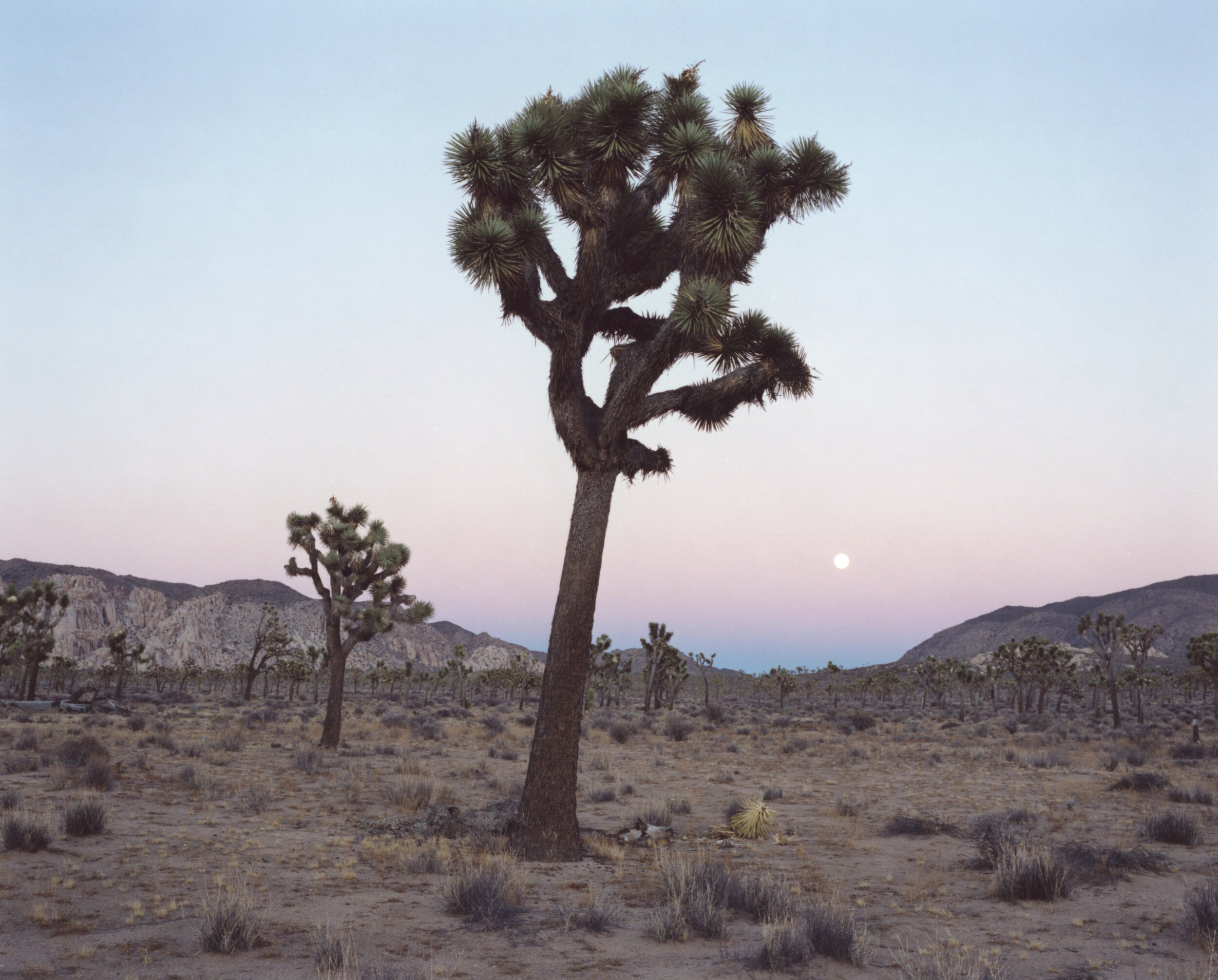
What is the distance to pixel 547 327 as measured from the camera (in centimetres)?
1112

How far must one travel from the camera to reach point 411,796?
14.2 meters

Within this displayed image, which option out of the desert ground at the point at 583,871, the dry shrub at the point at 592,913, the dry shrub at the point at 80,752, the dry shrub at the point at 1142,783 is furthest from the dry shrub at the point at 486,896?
the dry shrub at the point at 1142,783

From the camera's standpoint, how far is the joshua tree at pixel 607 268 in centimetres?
1048

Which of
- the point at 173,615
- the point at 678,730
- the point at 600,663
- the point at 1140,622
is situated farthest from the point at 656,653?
the point at 1140,622

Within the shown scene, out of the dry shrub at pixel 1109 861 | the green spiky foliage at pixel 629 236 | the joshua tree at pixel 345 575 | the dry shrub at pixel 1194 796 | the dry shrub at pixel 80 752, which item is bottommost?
the dry shrub at pixel 80 752

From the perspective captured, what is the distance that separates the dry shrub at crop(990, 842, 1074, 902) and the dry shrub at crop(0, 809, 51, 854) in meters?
11.4

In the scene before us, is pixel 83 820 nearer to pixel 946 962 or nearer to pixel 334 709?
pixel 946 962

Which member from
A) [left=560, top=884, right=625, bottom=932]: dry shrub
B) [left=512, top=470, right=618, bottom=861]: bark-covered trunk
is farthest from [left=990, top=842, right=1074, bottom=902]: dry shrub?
[left=512, top=470, right=618, bottom=861]: bark-covered trunk

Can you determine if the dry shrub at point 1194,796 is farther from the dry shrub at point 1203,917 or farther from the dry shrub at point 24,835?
the dry shrub at point 24,835

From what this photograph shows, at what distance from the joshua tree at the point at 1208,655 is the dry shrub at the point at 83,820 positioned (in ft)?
148

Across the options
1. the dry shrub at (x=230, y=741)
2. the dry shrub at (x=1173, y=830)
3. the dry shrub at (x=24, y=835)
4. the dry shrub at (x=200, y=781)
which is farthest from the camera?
the dry shrub at (x=230, y=741)

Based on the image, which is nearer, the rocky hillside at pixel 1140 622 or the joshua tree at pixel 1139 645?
the joshua tree at pixel 1139 645

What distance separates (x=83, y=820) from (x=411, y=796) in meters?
5.31

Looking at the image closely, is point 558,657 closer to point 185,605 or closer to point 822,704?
point 822,704
